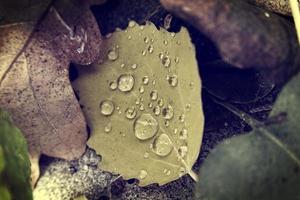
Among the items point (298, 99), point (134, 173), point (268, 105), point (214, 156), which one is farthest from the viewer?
point (268, 105)

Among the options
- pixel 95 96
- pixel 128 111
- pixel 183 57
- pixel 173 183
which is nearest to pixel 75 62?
pixel 95 96

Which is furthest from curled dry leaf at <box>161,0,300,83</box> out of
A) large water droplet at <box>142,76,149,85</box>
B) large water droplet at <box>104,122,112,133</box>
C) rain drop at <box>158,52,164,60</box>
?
large water droplet at <box>104,122,112,133</box>

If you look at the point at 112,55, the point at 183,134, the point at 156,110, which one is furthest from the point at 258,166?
the point at 112,55

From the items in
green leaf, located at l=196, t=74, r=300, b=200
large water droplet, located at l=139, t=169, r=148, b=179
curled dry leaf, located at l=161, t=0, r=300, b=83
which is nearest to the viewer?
green leaf, located at l=196, t=74, r=300, b=200

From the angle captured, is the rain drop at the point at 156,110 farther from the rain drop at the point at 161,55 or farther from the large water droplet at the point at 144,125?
the rain drop at the point at 161,55

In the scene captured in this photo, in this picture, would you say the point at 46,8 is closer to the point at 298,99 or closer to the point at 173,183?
the point at 173,183

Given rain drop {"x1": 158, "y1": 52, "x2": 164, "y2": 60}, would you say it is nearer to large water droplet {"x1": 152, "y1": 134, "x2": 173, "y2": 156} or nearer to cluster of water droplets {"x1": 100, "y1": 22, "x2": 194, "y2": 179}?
cluster of water droplets {"x1": 100, "y1": 22, "x2": 194, "y2": 179}

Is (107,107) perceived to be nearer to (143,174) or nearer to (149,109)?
(149,109)
